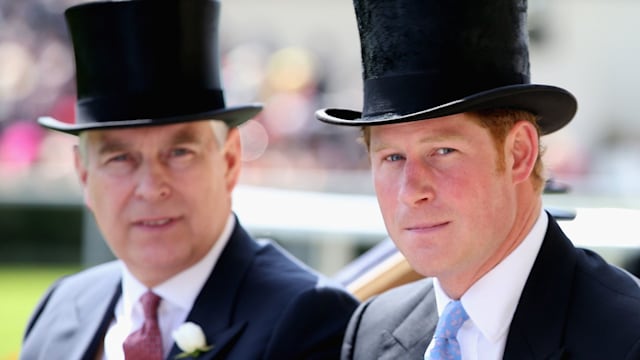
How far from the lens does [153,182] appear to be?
3.59 meters

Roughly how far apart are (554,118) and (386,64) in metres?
0.51

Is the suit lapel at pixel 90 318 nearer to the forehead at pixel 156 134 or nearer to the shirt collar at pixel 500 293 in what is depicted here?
the forehead at pixel 156 134

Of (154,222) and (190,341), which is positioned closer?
(190,341)

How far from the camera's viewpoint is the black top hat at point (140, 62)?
365 cm

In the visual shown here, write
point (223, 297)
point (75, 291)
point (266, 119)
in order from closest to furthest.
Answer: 1. point (223, 297)
2. point (75, 291)
3. point (266, 119)

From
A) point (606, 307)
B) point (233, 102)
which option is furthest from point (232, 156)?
point (233, 102)

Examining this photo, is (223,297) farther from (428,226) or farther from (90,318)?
(428,226)

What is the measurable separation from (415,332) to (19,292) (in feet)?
34.7

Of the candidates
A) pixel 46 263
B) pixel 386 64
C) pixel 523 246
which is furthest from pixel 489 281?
pixel 46 263

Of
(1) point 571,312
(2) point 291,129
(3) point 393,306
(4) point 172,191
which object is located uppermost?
(4) point 172,191

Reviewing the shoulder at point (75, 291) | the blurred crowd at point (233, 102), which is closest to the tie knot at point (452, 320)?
the shoulder at point (75, 291)

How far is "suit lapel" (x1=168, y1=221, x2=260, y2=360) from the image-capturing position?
3.51 m

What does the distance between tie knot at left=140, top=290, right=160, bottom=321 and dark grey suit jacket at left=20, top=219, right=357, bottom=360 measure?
0.49 ft

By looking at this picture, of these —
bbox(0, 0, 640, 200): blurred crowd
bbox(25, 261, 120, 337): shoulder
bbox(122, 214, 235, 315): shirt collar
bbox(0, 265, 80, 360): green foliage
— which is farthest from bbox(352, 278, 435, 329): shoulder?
bbox(0, 0, 640, 200): blurred crowd
